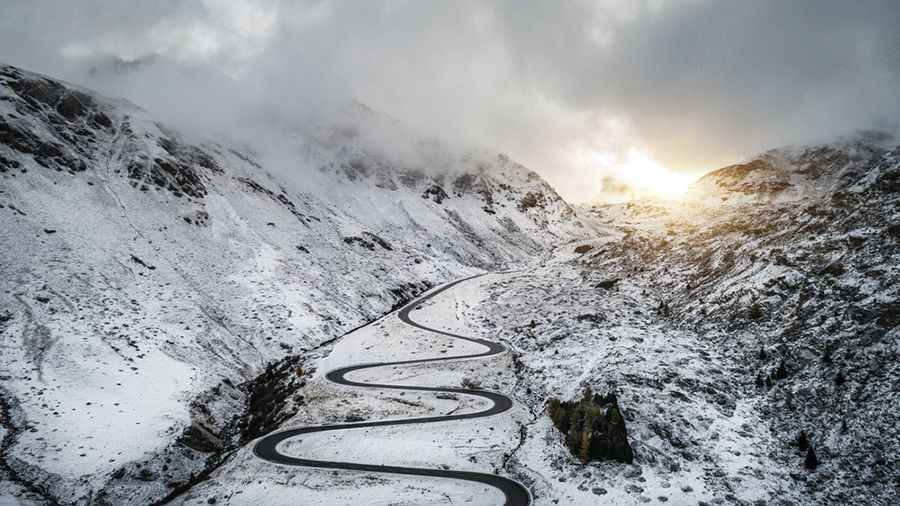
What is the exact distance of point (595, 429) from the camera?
24.1 metres

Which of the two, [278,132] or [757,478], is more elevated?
[278,132]

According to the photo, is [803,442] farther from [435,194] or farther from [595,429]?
[435,194]

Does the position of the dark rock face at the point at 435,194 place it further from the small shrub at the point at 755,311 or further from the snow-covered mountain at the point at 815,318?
the small shrub at the point at 755,311

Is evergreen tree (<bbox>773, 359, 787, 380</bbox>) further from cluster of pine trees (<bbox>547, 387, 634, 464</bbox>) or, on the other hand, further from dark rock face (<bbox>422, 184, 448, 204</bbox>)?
dark rock face (<bbox>422, 184, 448, 204</bbox>)

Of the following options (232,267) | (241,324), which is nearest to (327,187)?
(232,267)

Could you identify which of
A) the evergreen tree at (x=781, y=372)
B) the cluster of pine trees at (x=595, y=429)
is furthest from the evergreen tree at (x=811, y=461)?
the cluster of pine trees at (x=595, y=429)

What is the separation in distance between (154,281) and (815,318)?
204 feet

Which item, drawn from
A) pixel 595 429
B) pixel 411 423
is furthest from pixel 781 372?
pixel 411 423

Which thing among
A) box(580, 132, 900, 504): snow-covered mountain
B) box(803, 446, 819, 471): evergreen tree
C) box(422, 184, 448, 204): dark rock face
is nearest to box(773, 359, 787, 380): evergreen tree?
box(580, 132, 900, 504): snow-covered mountain

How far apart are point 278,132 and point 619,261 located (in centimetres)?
11785

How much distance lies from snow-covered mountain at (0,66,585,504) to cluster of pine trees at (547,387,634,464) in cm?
2239

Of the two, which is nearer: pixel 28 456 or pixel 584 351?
pixel 28 456

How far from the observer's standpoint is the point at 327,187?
120m

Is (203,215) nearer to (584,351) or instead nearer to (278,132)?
(584,351)
